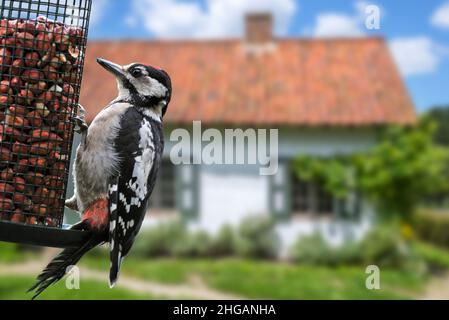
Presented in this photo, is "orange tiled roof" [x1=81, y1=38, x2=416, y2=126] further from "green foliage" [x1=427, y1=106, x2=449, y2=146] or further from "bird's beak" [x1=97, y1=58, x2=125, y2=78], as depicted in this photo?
"green foliage" [x1=427, y1=106, x2=449, y2=146]

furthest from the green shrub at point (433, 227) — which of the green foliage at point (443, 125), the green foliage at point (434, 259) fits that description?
the green foliage at point (443, 125)

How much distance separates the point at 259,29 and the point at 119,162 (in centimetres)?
1221

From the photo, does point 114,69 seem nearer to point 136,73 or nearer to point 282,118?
point 136,73

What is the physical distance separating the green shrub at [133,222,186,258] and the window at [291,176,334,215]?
8.19 ft

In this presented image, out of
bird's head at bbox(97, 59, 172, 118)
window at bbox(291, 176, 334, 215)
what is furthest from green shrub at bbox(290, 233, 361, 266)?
bird's head at bbox(97, 59, 172, 118)

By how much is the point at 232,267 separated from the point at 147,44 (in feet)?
21.7

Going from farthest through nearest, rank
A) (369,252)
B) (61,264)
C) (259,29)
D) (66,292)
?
(259,29) → (369,252) → (66,292) → (61,264)

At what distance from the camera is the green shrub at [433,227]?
723 inches

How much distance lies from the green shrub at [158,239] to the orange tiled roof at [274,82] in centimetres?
225

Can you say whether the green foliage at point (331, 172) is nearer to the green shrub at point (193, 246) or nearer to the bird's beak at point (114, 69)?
the green shrub at point (193, 246)

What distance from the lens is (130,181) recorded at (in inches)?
139

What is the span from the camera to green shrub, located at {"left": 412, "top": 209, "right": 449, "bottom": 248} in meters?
18.4

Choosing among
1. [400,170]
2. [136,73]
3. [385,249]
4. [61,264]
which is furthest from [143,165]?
[400,170]

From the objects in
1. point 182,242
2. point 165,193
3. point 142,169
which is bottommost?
point 142,169
